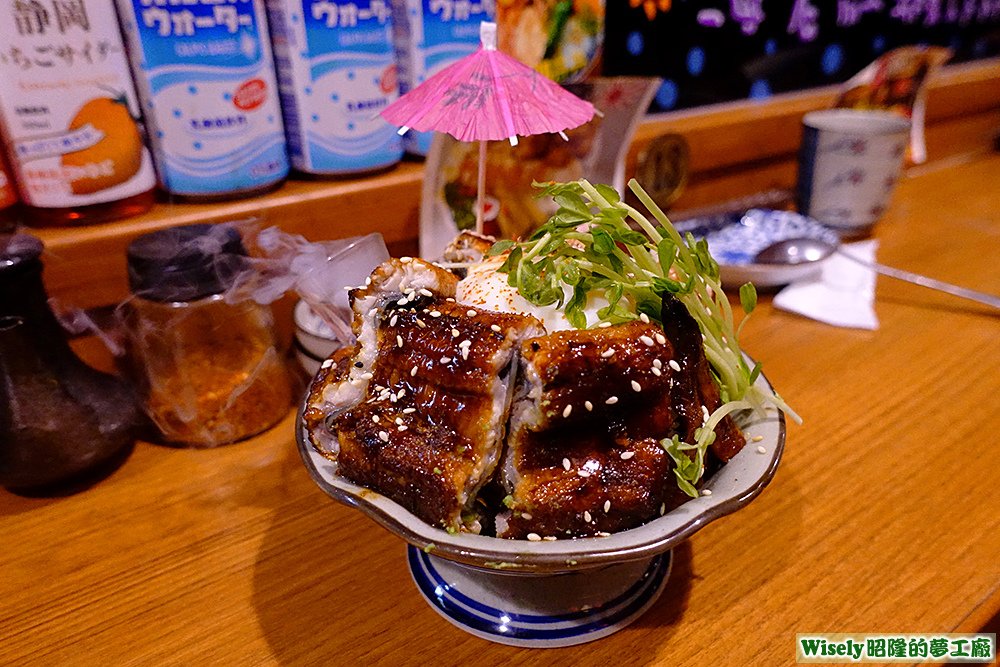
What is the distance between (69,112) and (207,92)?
212mm

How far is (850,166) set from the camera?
6.11 feet

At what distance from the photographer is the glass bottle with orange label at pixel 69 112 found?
103 cm

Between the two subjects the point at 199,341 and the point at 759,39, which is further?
the point at 759,39

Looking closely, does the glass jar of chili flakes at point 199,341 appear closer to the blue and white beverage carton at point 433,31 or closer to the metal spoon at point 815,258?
the blue and white beverage carton at point 433,31

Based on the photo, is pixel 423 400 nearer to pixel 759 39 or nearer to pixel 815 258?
pixel 815 258

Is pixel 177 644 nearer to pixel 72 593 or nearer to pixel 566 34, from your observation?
pixel 72 593

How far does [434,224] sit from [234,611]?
0.82 metres

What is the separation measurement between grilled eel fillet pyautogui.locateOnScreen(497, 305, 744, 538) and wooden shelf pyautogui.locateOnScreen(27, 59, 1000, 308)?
2.44 ft

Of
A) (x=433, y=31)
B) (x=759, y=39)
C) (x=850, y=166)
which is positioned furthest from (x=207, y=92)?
(x=759, y=39)

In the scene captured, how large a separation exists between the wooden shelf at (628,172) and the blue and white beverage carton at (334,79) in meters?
0.06

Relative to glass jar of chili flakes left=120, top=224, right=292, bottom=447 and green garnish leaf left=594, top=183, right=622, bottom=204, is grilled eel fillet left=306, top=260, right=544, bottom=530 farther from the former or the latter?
glass jar of chili flakes left=120, top=224, right=292, bottom=447

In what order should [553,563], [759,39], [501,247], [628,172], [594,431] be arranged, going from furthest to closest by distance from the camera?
[759,39]
[628,172]
[501,247]
[594,431]
[553,563]

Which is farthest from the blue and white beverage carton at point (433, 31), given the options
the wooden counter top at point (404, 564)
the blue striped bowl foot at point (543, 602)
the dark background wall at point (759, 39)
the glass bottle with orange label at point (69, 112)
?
the blue striped bowl foot at point (543, 602)

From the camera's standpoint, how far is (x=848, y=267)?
5.74 feet
